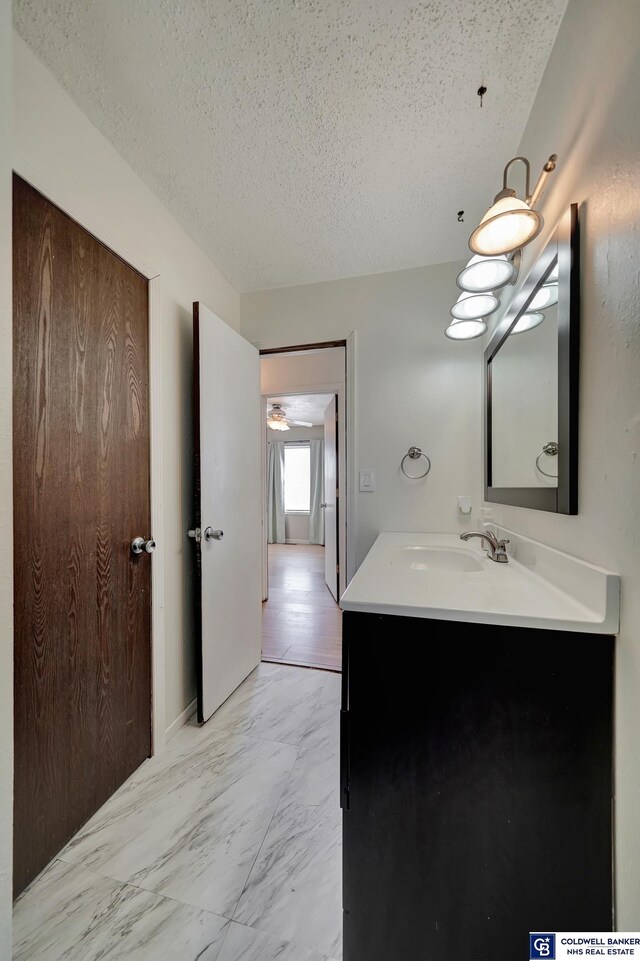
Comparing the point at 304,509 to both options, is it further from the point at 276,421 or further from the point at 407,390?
the point at 407,390

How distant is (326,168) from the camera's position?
4.31ft

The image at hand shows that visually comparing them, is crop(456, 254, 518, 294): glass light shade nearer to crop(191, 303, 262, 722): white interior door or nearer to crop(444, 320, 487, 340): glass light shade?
crop(444, 320, 487, 340): glass light shade

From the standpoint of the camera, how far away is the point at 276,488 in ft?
20.2

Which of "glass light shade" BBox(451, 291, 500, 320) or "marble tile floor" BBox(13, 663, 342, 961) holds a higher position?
"glass light shade" BBox(451, 291, 500, 320)

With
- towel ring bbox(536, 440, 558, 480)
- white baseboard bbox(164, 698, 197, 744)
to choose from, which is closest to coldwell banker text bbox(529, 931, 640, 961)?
towel ring bbox(536, 440, 558, 480)

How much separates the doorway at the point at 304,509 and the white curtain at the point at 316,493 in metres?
0.02

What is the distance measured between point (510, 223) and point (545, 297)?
0.73 ft

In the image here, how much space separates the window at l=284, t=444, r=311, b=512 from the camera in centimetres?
624

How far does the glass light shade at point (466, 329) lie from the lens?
157 centimetres

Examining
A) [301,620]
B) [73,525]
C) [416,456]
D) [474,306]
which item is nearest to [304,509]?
[301,620]

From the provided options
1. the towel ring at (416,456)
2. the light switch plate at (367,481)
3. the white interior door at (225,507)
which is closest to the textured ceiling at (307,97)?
the white interior door at (225,507)

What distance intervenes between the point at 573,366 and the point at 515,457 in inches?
20.8

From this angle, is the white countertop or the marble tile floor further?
the marble tile floor

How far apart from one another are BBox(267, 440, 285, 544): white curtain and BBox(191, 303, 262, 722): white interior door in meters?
4.01
